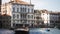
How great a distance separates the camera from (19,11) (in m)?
5.98

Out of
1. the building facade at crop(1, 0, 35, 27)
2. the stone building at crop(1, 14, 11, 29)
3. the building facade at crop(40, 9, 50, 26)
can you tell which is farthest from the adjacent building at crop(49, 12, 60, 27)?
the stone building at crop(1, 14, 11, 29)

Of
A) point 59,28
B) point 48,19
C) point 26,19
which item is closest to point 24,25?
point 26,19

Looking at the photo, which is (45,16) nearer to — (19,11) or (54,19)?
(54,19)

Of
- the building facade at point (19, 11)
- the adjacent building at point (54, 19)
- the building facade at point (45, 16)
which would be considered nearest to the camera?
the building facade at point (19, 11)

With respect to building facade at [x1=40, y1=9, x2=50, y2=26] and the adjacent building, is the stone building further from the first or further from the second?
the adjacent building


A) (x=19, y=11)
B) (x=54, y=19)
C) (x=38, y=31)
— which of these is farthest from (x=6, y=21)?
(x=54, y=19)

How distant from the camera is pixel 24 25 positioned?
19.7 ft

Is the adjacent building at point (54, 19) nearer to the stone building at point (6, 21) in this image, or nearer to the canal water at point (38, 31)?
the canal water at point (38, 31)

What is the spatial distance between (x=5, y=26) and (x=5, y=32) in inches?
17.0

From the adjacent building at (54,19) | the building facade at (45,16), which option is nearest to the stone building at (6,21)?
the building facade at (45,16)

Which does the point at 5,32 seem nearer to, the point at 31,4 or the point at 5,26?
the point at 5,26

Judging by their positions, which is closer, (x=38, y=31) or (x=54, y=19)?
(x=54, y=19)

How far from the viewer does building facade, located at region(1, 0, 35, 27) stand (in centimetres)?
582

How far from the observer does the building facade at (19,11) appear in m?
5.82
